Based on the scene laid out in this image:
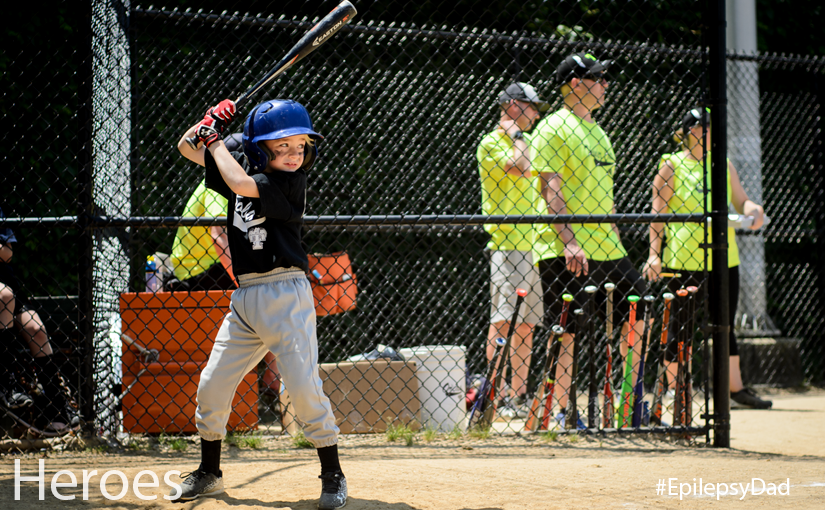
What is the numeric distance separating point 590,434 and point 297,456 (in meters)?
1.53

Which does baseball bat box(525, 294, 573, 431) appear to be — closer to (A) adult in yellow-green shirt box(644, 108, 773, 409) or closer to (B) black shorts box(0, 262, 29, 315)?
(A) adult in yellow-green shirt box(644, 108, 773, 409)

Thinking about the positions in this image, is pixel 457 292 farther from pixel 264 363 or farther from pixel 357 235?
pixel 264 363

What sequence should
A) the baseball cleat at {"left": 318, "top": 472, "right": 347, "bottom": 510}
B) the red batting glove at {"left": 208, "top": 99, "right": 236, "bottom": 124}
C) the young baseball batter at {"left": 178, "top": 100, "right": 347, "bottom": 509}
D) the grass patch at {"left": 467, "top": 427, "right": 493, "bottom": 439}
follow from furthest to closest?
the grass patch at {"left": 467, "top": 427, "right": 493, "bottom": 439} < the red batting glove at {"left": 208, "top": 99, "right": 236, "bottom": 124} < the young baseball batter at {"left": 178, "top": 100, "right": 347, "bottom": 509} < the baseball cleat at {"left": 318, "top": 472, "right": 347, "bottom": 510}

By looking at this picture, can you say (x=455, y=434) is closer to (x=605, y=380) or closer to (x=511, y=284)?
(x=605, y=380)

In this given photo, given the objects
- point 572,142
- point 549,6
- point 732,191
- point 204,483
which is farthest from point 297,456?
point 549,6

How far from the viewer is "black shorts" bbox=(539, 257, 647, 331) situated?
418 cm

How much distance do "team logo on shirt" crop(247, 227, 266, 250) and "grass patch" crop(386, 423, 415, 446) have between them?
5.28 feet

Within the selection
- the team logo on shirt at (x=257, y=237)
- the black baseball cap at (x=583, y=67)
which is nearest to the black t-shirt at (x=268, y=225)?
the team logo on shirt at (x=257, y=237)

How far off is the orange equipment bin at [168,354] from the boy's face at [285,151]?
4.51ft

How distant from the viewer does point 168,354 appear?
384cm

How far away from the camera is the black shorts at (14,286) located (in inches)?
152

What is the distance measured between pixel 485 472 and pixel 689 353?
1.56 meters

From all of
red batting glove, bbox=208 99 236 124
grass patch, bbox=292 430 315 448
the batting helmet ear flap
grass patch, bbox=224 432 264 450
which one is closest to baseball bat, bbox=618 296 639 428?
grass patch, bbox=292 430 315 448

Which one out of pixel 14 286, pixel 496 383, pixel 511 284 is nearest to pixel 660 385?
pixel 496 383
